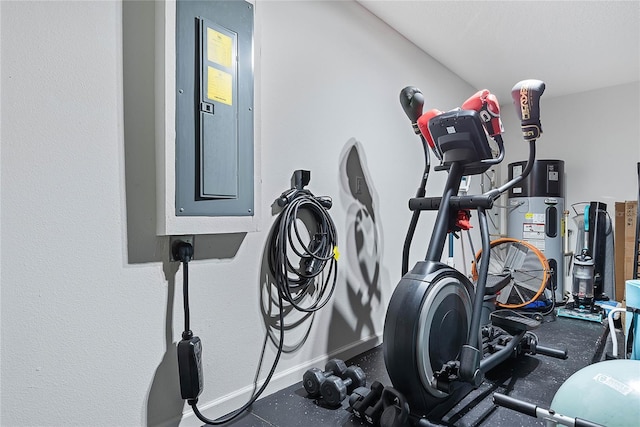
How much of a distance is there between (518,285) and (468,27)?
89.7 inches

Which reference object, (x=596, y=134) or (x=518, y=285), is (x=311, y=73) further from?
(x=596, y=134)

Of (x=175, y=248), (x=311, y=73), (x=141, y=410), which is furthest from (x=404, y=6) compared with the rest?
(x=141, y=410)

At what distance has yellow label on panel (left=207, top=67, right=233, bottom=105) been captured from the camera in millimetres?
1453

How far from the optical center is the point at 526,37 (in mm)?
2855

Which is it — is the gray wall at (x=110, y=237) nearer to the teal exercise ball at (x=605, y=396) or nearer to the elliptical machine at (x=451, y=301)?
the elliptical machine at (x=451, y=301)

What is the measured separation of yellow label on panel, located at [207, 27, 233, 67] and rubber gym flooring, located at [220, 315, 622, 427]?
64.6 inches

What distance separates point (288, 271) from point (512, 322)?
1492 millimetres

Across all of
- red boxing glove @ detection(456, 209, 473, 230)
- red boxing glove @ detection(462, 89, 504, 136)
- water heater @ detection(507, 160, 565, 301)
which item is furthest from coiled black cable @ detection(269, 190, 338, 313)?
water heater @ detection(507, 160, 565, 301)

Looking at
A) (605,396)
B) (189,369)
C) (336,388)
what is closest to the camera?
(605,396)

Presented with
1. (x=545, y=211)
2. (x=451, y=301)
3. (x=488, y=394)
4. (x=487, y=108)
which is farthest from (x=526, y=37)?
(x=488, y=394)

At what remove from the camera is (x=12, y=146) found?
43.1 inches

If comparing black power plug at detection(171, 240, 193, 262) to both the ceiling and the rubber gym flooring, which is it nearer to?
the rubber gym flooring

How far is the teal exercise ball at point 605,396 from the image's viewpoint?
105 cm

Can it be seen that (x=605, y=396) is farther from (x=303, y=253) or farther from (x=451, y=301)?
(x=303, y=253)
